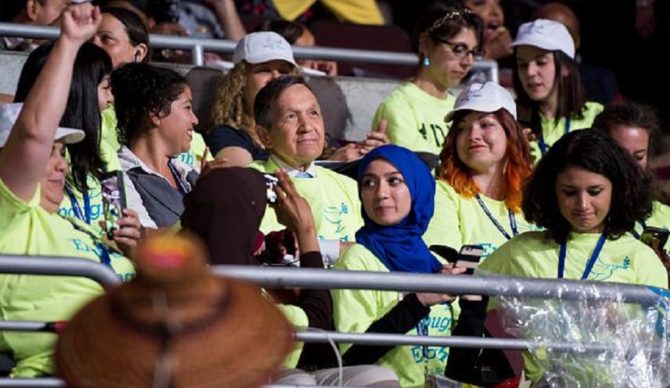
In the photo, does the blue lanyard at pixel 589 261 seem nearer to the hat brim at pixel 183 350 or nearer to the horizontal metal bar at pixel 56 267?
the horizontal metal bar at pixel 56 267

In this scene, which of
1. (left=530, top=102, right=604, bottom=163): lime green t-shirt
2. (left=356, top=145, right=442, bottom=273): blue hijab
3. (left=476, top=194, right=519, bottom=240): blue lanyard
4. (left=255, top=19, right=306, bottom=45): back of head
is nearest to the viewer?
(left=356, top=145, right=442, bottom=273): blue hijab

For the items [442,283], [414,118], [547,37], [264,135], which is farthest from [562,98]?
[442,283]

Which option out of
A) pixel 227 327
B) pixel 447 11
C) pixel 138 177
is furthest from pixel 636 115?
pixel 227 327

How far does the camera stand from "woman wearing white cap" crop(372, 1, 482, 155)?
9.42 m

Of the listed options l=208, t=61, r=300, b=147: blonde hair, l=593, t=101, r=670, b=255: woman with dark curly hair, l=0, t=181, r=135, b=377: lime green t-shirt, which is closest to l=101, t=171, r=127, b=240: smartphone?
l=0, t=181, r=135, b=377: lime green t-shirt

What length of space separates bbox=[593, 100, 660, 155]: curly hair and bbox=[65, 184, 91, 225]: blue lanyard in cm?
311

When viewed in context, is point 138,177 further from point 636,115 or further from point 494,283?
point 636,115

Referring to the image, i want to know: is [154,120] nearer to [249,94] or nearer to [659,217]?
[249,94]

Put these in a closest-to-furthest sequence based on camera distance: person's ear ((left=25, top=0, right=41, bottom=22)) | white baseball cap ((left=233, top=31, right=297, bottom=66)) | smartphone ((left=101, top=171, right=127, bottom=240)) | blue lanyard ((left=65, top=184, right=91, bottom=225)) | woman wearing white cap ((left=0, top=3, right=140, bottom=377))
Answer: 1. woman wearing white cap ((left=0, top=3, right=140, bottom=377))
2. smartphone ((left=101, top=171, right=127, bottom=240))
3. blue lanyard ((left=65, top=184, right=91, bottom=225))
4. white baseball cap ((left=233, top=31, right=297, bottom=66))
5. person's ear ((left=25, top=0, right=41, bottom=22))

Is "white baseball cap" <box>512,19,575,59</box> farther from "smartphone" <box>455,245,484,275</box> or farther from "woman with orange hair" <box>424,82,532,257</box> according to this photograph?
"smartphone" <box>455,245,484,275</box>

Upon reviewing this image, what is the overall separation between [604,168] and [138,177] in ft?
6.25

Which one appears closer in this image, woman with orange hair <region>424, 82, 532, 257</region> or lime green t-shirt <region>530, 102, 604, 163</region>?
woman with orange hair <region>424, 82, 532, 257</region>

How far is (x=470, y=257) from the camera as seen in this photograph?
7199 millimetres

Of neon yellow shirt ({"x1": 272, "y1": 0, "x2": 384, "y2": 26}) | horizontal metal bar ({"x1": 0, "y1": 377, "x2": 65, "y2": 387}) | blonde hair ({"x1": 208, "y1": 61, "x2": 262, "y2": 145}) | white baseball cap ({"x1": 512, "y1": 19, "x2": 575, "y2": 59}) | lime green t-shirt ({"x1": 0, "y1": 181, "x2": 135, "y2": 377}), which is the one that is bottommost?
horizontal metal bar ({"x1": 0, "y1": 377, "x2": 65, "y2": 387})
